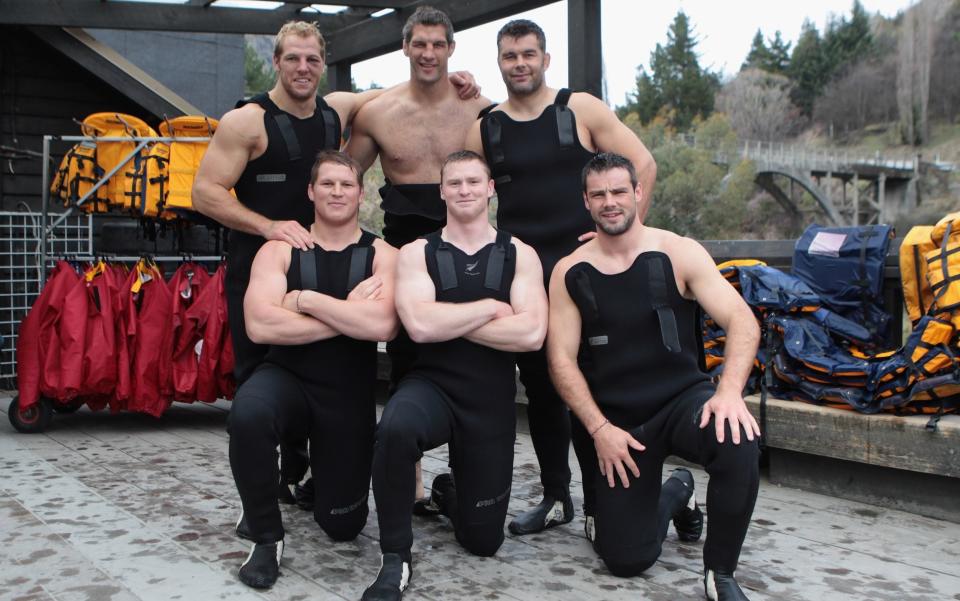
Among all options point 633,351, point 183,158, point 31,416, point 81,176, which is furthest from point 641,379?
point 81,176

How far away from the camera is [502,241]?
11.1ft

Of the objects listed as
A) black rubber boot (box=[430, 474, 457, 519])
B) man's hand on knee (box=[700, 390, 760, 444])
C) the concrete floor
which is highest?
man's hand on knee (box=[700, 390, 760, 444])

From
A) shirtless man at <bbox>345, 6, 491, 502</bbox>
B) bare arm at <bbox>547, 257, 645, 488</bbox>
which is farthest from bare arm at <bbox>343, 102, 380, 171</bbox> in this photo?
bare arm at <bbox>547, 257, 645, 488</bbox>

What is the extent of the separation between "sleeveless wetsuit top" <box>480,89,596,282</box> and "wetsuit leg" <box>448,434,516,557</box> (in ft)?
2.48

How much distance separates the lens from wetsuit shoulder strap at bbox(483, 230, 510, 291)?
3273mm

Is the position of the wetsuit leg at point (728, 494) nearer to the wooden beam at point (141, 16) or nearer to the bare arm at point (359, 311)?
the bare arm at point (359, 311)

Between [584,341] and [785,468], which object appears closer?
[584,341]

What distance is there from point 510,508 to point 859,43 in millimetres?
79284

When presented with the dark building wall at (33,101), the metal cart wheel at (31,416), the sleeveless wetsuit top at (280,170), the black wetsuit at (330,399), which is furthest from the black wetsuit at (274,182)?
the dark building wall at (33,101)

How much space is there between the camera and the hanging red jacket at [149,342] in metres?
5.60

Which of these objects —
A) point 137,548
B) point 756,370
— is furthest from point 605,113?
point 137,548

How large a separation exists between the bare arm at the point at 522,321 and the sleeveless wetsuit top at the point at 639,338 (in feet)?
0.51

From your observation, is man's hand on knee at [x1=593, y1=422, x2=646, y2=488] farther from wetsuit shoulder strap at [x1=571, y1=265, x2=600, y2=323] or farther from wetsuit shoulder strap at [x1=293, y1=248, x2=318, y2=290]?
wetsuit shoulder strap at [x1=293, y1=248, x2=318, y2=290]

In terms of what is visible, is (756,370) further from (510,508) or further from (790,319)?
(510,508)
